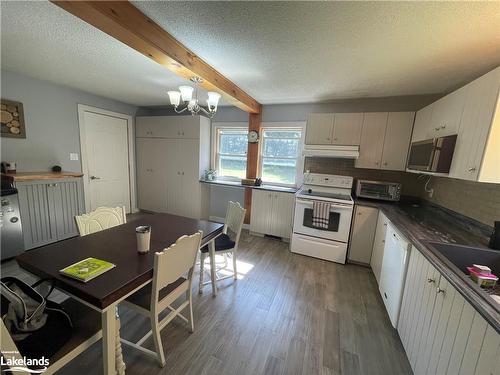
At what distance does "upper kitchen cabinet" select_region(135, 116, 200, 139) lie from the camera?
12.7 feet

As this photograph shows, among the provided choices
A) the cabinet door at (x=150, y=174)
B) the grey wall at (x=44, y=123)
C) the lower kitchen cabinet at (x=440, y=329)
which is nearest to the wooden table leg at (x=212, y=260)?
the lower kitchen cabinet at (x=440, y=329)

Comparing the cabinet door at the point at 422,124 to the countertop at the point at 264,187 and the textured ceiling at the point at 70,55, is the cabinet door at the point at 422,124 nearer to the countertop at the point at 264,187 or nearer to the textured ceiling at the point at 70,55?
the countertop at the point at 264,187

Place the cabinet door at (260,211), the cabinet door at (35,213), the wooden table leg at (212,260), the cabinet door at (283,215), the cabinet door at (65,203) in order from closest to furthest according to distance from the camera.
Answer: the wooden table leg at (212,260)
the cabinet door at (35,213)
the cabinet door at (65,203)
the cabinet door at (283,215)
the cabinet door at (260,211)

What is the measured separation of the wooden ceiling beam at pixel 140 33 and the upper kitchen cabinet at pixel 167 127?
5.87 feet

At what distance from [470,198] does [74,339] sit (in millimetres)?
3227

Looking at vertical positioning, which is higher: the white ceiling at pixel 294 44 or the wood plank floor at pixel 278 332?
the white ceiling at pixel 294 44

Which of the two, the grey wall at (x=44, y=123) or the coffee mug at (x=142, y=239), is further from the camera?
the grey wall at (x=44, y=123)

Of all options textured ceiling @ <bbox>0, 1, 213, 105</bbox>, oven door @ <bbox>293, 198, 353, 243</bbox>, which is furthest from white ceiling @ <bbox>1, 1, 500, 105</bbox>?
oven door @ <bbox>293, 198, 353, 243</bbox>

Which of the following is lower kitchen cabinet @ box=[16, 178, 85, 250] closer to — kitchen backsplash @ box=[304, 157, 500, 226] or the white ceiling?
the white ceiling

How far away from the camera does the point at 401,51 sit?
1640mm

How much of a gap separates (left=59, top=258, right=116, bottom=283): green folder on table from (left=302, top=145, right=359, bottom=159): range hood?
272 centimetres

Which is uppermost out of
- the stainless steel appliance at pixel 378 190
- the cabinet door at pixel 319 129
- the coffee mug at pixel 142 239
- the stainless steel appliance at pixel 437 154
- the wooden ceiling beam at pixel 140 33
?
the wooden ceiling beam at pixel 140 33

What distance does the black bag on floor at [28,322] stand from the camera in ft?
3.06

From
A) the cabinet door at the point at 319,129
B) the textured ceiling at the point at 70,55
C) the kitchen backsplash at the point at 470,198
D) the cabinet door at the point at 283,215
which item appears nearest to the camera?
the textured ceiling at the point at 70,55
